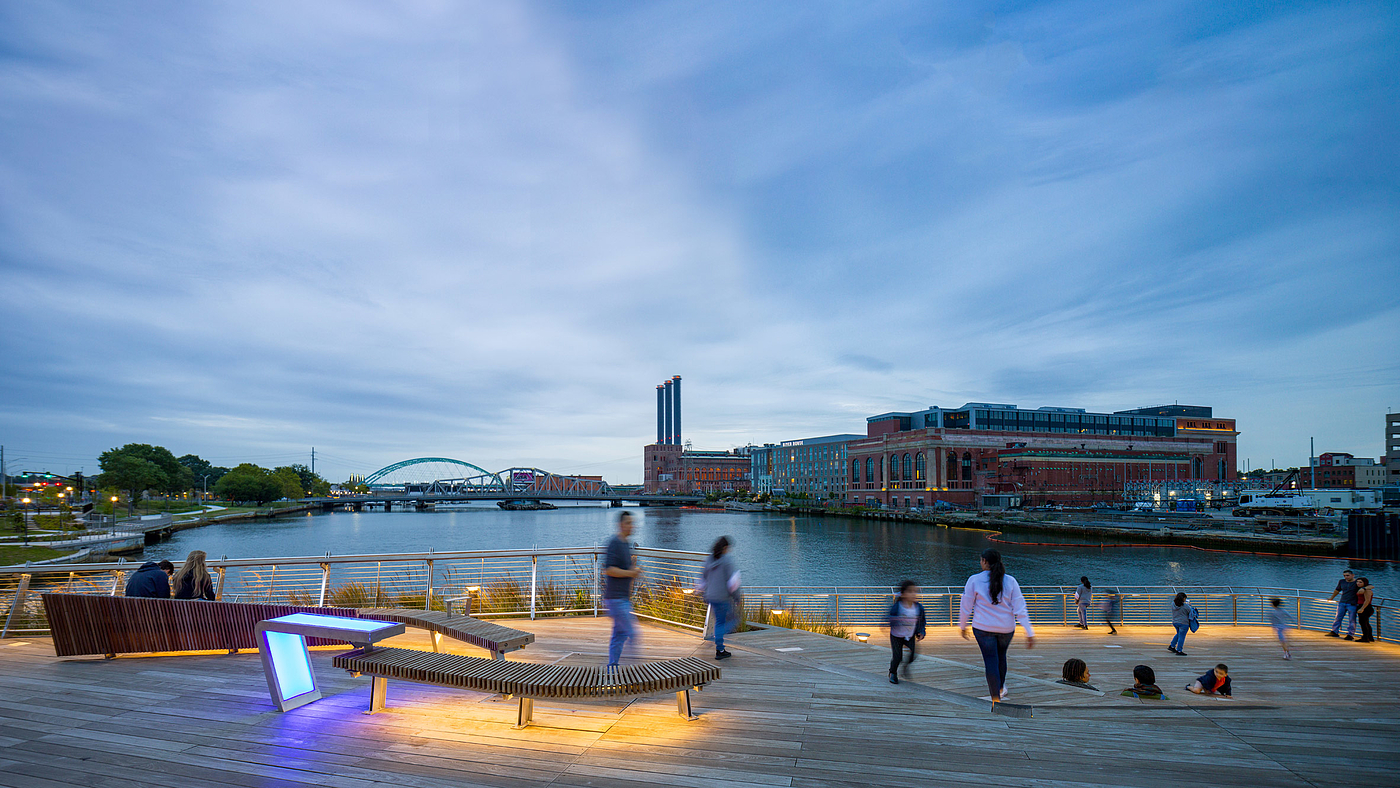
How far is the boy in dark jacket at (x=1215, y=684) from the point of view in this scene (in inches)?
345

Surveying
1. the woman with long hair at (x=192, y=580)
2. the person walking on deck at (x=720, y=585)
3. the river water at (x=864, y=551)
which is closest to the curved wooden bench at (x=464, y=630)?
the person walking on deck at (x=720, y=585)

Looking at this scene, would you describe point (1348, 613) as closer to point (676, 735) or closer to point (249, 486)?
point (676, 735)

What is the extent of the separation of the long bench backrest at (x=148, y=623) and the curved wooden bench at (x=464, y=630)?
1.46 feet

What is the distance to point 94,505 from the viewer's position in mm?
82125

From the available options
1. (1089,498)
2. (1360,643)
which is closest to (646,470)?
(1089,498)

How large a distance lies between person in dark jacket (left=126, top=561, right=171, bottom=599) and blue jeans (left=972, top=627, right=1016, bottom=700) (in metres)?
8.96

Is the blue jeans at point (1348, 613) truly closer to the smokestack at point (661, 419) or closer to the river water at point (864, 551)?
the river water at point (864, 551)

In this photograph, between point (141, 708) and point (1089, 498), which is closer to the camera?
point (141, 708)

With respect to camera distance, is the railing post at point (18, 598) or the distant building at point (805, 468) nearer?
the railing post at point (18, 598)

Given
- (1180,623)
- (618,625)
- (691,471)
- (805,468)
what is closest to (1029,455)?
(805,468)

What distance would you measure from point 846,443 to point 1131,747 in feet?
423

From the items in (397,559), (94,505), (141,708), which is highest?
(397,559)

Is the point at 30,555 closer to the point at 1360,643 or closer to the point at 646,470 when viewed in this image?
the point at 1360,643

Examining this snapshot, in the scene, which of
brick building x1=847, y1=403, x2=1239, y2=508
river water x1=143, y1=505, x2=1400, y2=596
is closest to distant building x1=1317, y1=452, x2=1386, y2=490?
brick building x1=847, y1=403, x2=1239, y2=508
